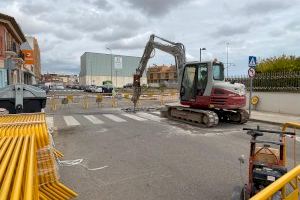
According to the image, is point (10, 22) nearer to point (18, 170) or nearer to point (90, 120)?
point (90, 120)

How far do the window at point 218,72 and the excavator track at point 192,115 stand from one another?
165 centimetres

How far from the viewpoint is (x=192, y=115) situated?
13555mm

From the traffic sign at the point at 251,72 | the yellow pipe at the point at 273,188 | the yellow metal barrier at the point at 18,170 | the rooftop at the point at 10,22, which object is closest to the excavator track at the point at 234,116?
the traffic sign at the point at 251,72

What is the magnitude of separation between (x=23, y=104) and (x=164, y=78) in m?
121

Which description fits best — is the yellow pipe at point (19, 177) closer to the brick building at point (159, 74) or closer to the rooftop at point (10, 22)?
the rooftop at point (10, 22)

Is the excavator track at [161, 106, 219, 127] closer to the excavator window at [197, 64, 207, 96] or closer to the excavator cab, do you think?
the excavator cab

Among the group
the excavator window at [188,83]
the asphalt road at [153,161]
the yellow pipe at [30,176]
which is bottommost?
the asphalt road at [153,161]

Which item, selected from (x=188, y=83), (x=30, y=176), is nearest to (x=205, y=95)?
(x=188, y=83)

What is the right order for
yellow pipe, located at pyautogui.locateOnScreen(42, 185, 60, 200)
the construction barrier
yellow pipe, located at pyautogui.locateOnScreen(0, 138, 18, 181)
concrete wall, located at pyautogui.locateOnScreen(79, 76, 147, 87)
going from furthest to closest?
concrete wall, located at pyautogui.locateOnScreen(79, 76, 147, 87) < the construction barrier < yellow pipe, located at pyautogui.locateOnScreen(42, 185, 60, 200) < yellow pipe, located at pyautogui.locateOnScreen(0, 138, 18, 181)

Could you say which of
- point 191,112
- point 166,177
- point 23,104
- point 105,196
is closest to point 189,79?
point 191,112

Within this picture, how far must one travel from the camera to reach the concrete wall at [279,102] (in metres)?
16.3

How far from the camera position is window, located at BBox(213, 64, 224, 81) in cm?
1336

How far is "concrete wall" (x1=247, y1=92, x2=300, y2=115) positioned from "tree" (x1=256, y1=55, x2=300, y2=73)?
190 centimetres

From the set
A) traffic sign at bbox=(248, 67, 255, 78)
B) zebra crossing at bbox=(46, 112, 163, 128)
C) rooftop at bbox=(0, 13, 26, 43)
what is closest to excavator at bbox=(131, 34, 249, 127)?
zebra crossing at bbox=(46, 112, 163, 128)
